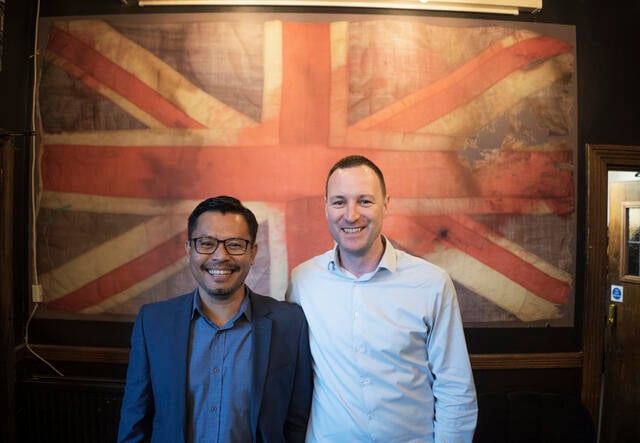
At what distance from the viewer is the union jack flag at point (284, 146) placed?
216 cm

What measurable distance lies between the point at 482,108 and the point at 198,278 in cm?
197

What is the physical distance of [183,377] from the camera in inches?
47.2

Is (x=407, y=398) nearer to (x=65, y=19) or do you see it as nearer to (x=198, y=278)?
(x=198, y=278)

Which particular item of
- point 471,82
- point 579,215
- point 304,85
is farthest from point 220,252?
point 579,215

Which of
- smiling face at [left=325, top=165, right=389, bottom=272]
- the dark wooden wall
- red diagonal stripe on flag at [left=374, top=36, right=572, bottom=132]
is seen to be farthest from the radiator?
red diagonal stripe on flag at [left=374, top=36, right=572, bottom=132]

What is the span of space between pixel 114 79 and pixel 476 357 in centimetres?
287

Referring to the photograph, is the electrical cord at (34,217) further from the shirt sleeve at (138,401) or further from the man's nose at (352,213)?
the man's nose at (352,213)

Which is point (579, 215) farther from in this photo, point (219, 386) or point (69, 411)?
point (69, 411)

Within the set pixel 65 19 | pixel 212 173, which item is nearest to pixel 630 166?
pixel 212 173

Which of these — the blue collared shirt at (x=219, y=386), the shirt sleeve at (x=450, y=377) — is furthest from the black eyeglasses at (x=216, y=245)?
the shirt sleeve at (x=450, y=377)

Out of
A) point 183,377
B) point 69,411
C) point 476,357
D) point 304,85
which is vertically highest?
point 304,85

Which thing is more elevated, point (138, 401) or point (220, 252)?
point (220, 252)

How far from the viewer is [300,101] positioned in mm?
2160

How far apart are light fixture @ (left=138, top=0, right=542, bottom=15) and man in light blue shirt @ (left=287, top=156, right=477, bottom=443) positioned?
4.50ft
